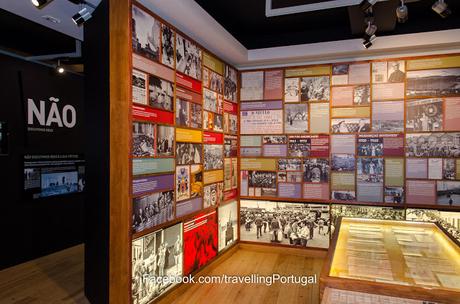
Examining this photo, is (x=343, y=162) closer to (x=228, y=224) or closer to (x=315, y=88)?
(x=315, y=88)

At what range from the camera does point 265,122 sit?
A: 5047mm

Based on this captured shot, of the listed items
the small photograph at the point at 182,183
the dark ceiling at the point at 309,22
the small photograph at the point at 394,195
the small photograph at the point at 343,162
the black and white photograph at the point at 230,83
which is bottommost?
the small photograph at the point at 394,195

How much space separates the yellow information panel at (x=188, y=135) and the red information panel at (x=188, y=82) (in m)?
0.49

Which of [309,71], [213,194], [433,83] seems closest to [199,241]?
[213,194]

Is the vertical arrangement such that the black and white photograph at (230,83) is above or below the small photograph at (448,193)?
above

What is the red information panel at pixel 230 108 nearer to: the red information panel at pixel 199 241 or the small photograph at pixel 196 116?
the small photograph at pixel 196 116

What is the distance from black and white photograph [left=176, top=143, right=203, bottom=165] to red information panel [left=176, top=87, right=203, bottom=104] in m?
0.52

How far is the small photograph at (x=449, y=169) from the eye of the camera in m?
4.25

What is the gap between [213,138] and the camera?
4.37 m

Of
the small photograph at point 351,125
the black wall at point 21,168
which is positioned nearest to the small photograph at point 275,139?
the small photograph at point 351,125

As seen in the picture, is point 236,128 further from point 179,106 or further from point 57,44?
point 57,44

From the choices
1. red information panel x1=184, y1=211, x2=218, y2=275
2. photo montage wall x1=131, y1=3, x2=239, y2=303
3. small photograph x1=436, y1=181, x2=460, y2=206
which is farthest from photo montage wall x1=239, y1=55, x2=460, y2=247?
red information panel x1=184, y1=211, x2=218, y2=275

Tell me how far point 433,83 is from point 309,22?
1.81 m

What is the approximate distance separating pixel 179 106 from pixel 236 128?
1.73m
